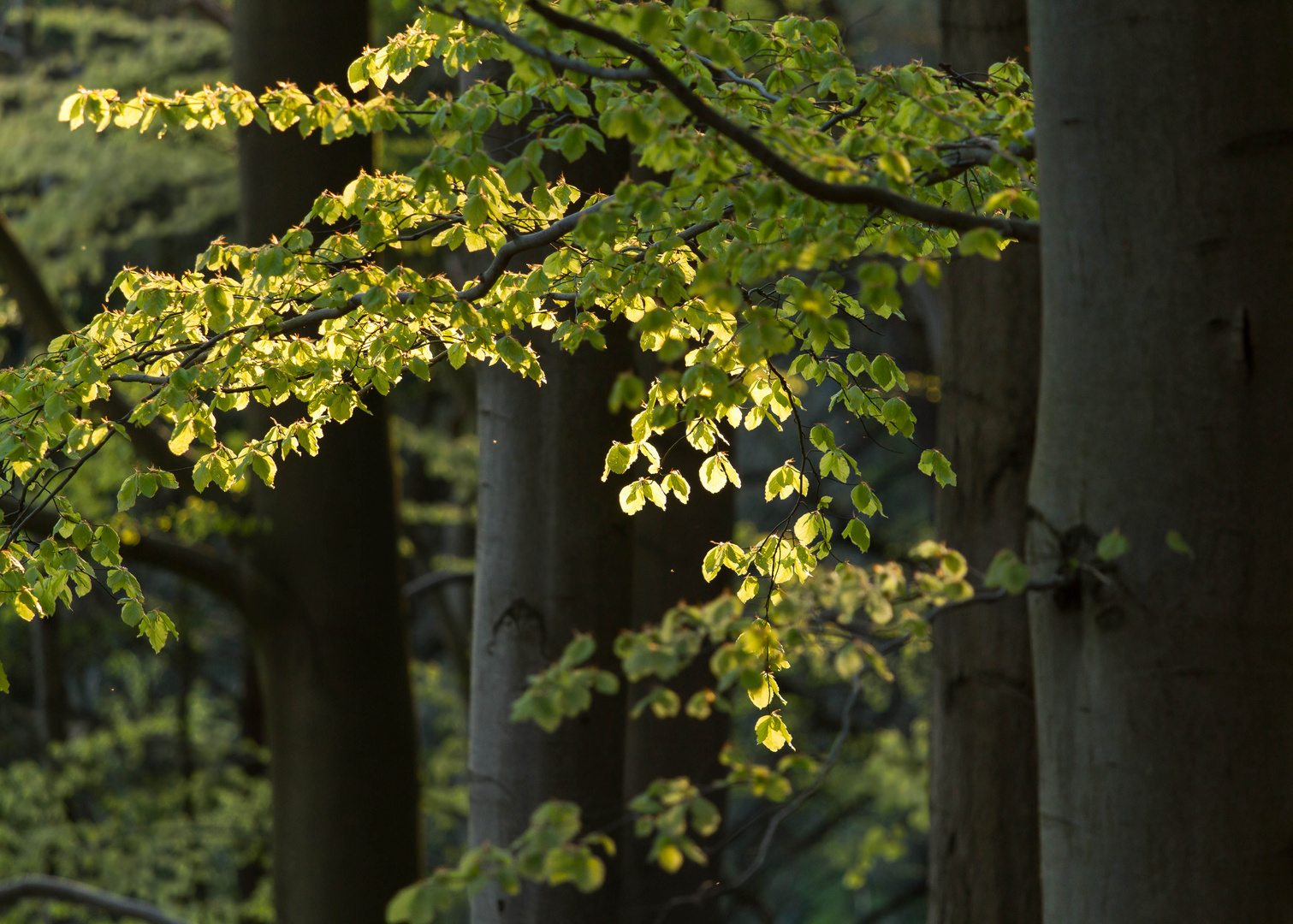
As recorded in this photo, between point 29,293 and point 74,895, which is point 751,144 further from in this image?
point 74,895

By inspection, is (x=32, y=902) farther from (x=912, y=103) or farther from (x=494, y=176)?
(x=912, y=103)

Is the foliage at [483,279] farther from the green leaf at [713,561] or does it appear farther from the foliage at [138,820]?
the foliage at [138,820]

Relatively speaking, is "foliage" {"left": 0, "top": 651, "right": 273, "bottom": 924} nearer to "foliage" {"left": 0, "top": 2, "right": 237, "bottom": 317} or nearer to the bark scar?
"foliage" {"left": 0, "top": 2, "right": 237, "bottom": 317}

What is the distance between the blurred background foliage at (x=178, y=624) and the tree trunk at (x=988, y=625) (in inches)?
89.4

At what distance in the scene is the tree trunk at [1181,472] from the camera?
5.66ft

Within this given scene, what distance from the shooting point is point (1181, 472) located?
1.74 metres

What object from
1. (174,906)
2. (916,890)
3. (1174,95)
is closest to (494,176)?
(1174,95)

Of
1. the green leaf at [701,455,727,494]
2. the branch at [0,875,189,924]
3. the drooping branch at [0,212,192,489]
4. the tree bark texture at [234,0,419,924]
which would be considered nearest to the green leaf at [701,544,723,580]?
the green leaf at [701,455,727,494]

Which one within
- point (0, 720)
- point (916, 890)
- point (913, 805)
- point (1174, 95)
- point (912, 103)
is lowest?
point (916, 890)

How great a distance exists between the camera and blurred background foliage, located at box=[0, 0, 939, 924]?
32.0 ft

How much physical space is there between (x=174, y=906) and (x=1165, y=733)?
1167cm

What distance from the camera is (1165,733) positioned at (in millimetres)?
1729

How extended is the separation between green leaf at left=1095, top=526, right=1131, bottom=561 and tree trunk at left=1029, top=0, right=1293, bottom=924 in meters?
0.06

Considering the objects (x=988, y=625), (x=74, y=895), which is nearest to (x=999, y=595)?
(x=988, y=625)
